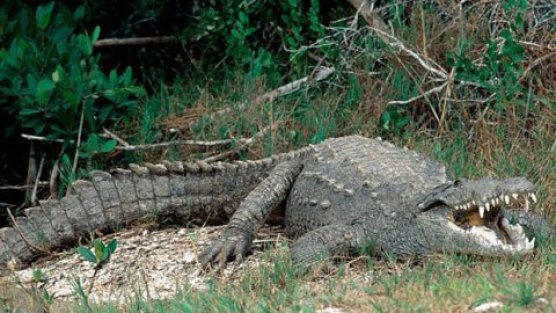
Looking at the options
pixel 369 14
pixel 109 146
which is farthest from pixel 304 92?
pixel 109 146

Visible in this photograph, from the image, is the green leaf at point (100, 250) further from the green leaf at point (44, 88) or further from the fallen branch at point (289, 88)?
the fallen branch at point (289, 88)

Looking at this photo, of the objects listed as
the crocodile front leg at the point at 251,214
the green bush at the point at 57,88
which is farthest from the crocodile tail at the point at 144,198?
the green bush at the point at 57,88

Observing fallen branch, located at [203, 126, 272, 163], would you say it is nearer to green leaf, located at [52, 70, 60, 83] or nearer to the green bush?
the green bush

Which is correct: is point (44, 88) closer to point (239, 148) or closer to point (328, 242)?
point (239, 148)

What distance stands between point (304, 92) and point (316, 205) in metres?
1.82

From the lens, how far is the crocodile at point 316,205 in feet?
16.4

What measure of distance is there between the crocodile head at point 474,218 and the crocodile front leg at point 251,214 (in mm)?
1075

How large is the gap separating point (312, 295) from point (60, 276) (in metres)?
1.85

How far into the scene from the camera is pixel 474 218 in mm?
5133

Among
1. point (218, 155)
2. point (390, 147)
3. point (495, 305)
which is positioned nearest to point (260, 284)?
point (495, 305)

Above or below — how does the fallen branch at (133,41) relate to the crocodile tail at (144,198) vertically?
above

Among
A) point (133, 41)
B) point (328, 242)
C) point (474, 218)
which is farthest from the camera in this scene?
point (133, 41)

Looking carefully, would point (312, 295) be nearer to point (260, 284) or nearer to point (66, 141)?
point (260, 284)

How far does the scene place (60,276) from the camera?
5.69m
